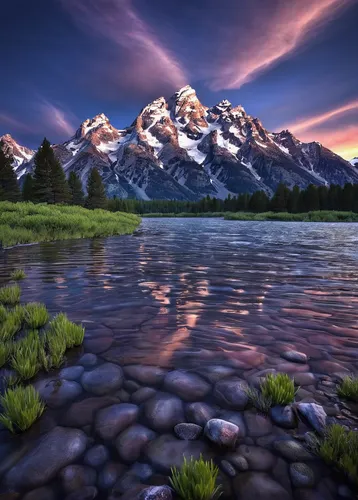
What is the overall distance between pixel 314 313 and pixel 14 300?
661cm

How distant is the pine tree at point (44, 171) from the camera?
5662 centimetres

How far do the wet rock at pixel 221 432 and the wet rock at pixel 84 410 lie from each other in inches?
43.2

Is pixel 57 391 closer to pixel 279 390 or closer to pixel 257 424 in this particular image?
pixel 257 424

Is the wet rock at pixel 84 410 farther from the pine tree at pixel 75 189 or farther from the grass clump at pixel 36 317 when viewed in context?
the pine tree at pixel 75 189

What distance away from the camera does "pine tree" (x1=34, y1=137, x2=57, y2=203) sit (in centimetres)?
5662

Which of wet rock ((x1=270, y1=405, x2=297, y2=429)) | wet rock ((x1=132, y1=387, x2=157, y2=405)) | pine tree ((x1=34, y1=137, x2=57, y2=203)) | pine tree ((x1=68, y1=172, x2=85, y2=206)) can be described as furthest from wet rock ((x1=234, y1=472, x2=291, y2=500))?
pine tree ((x1=68, y1=172, x2=85, y2=206))

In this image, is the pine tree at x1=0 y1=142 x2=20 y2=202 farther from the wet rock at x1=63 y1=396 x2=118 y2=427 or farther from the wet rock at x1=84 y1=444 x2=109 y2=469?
the wet rock at x1=84 y1=444 x2=109 y2=469

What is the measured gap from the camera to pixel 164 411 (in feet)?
9.87

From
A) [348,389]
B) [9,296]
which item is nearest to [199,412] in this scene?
[348,389]

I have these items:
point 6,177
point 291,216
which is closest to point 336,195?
point 291,216

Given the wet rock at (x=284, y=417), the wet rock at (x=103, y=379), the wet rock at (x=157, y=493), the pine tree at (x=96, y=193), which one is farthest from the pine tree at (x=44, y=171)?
the wet rock at (x=157, y=493)

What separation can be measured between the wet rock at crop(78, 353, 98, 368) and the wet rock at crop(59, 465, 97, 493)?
1633mm

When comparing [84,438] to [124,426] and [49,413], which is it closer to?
[124,426]

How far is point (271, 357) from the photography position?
4.21 m
